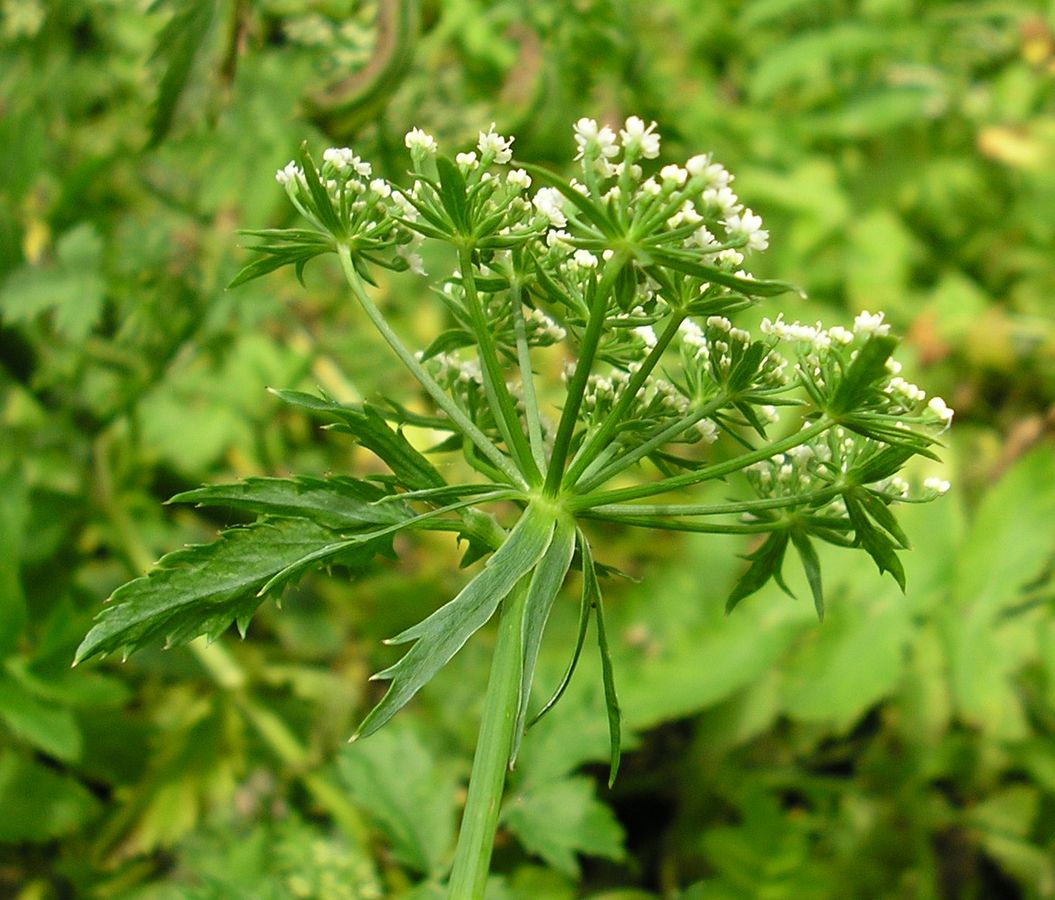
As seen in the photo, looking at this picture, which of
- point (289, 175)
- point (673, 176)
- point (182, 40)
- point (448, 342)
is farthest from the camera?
point (182, 40)

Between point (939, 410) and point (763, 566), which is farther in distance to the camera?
point (763, 566)

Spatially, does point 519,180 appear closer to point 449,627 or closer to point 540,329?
point 540,329

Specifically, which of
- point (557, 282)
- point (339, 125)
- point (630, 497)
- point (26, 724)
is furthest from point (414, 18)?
point (26, 724)

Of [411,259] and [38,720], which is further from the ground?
[411,259]

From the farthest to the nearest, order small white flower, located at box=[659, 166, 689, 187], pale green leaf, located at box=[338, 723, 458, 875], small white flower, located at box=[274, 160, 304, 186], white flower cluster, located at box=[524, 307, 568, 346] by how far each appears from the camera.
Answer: pale green leaf, located at box=[338, 723, 458, 875], white flower cluster, located at box=[524, 307, 568, 346], small white flower, located at box=[274, 160, 304, 186], small white flower, located at box=[659, 166, 689, 187]

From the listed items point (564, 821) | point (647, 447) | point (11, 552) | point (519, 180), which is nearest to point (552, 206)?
point (519, 180)

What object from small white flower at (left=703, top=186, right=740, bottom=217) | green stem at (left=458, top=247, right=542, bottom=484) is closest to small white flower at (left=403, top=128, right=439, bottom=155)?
green stem at (left=458, top=247, right=542, bottom=484)

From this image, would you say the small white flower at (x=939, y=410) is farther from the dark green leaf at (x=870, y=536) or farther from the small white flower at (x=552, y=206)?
the small white flower at (x=552, y=206)

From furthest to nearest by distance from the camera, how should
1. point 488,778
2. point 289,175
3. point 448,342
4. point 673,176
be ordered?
point 448,342
point 289,175
point 488,778
point 673,176

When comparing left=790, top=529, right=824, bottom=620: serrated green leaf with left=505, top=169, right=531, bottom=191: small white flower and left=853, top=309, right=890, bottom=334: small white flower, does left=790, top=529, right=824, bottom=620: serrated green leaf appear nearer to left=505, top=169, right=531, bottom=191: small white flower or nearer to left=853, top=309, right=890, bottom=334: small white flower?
left=853, top=309, right=890, bottom=334: small white flower
